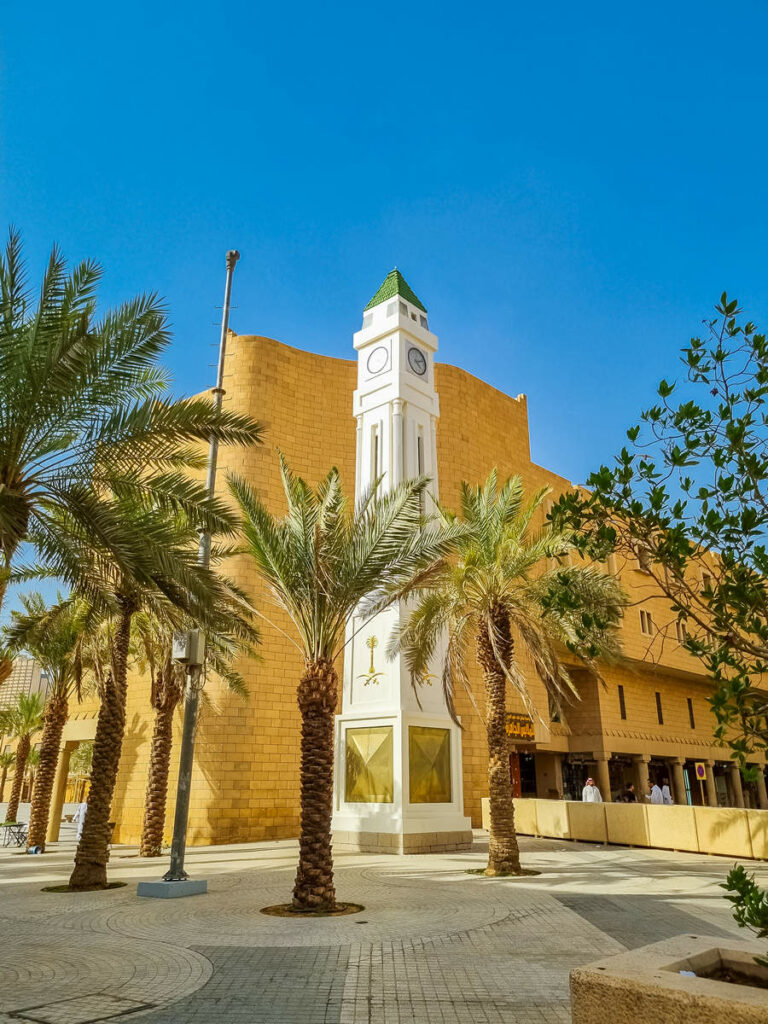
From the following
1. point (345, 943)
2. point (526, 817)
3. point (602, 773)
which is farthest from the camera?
point (602, 773)

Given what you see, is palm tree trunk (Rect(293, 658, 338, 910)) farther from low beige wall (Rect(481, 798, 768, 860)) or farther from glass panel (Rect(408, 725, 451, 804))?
low beige wall (Rect(481, 798, 768, 860))

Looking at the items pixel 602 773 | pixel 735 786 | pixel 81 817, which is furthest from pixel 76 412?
pixel 735 786

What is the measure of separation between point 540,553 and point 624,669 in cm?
2535

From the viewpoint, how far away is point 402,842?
665 inches

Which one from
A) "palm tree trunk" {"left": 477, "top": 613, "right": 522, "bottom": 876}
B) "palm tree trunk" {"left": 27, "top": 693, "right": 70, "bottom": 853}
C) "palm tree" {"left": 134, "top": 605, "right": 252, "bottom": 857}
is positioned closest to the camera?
"palm tree trunk" {"left": 477, "top": 613, "right": 522, "bottom": 876}

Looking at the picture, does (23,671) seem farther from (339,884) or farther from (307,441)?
(339,884)

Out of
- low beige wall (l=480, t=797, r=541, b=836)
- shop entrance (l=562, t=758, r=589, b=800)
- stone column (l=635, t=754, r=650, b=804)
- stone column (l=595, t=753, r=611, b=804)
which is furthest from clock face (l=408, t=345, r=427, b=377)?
stone column (l=635, t=754, r=650, b=804)

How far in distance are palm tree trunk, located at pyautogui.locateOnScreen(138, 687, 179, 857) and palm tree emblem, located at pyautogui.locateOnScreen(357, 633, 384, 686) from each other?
483 cm

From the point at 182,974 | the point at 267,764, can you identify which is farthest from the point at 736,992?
the point at 267,764

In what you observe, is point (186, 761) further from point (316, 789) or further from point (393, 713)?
point (393, 713)

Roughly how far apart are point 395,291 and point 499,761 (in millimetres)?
14054

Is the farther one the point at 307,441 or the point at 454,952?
the point at 307,441

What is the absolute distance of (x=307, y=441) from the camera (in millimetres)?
27016

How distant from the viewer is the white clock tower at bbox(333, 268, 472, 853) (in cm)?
1745
